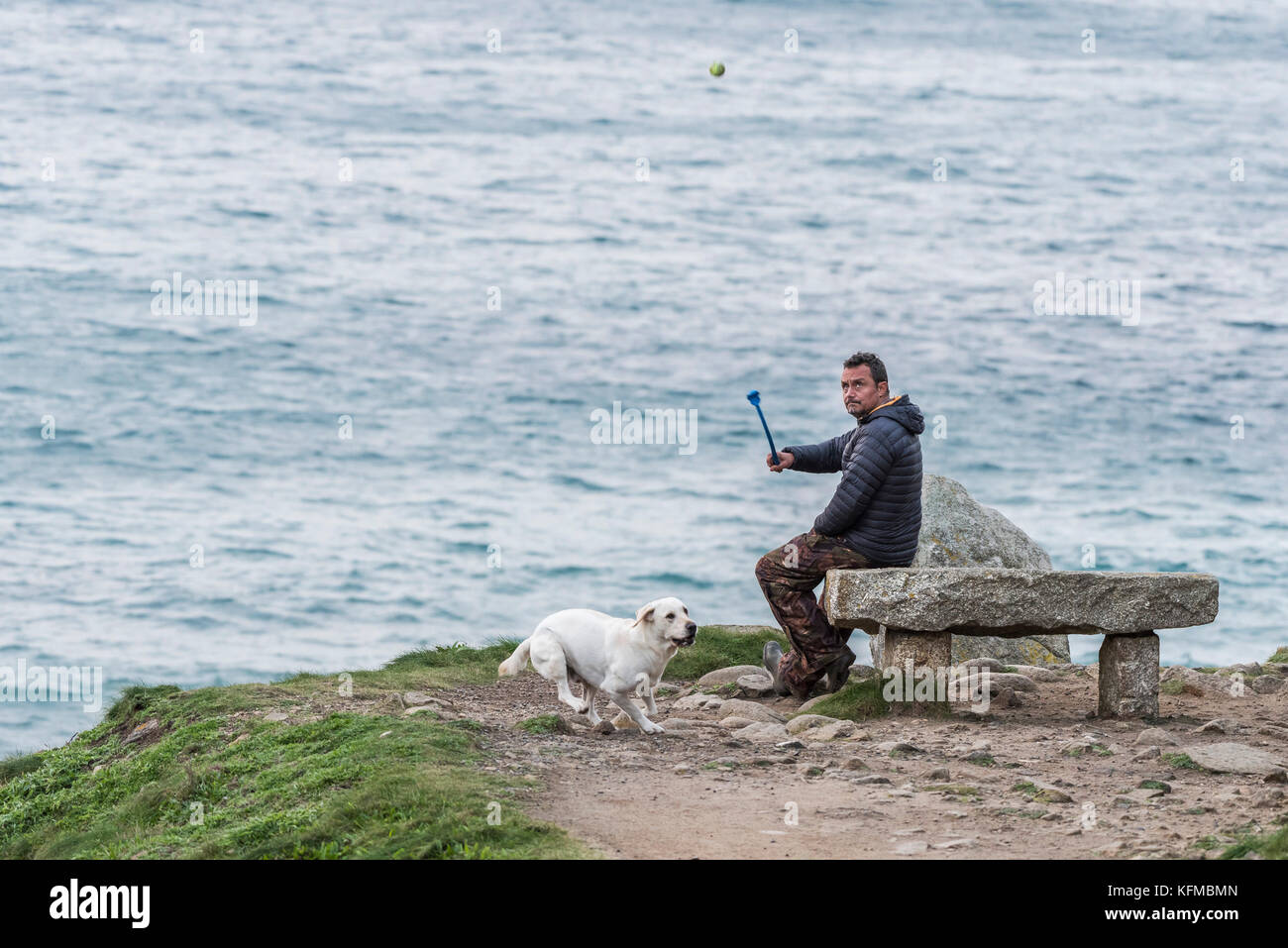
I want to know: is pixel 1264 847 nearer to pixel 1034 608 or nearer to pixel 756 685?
pixel 1034 608

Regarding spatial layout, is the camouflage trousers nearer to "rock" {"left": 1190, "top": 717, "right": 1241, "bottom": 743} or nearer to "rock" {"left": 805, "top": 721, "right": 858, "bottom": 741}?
"rock" {"left": 805, "top": 721, "right": 858, "bottom": 741}

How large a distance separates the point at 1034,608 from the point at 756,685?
2.71 metres

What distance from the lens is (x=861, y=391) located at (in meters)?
10.9

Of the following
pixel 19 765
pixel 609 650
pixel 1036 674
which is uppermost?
pixel 609 650

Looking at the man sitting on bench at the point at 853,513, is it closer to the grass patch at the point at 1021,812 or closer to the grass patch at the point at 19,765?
the grass patch at the point at 1021,812

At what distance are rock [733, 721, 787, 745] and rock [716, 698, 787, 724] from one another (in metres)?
0.30

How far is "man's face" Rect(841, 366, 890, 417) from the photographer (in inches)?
428

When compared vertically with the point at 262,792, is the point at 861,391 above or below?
above

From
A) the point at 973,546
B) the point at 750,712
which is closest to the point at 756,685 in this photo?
the point at 750,712

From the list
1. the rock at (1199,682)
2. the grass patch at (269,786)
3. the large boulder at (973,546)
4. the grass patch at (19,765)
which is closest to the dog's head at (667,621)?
the grass patch at (269,786)

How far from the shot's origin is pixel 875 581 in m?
10.4

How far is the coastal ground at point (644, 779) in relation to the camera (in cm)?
715

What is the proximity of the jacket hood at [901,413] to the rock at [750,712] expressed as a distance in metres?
2.30
